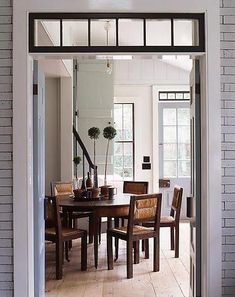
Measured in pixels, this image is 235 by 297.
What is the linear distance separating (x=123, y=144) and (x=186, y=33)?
4752 mm

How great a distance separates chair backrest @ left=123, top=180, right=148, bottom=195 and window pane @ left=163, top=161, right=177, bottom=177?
1854 mm

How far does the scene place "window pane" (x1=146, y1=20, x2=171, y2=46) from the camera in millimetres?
3250

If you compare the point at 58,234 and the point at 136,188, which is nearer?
the point at 58,234

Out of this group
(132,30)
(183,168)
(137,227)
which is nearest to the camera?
(132,30)

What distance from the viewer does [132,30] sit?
11.4 feet

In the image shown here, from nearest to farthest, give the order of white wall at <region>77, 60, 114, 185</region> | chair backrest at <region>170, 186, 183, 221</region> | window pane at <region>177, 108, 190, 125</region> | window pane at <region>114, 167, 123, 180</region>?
chair backrest at <region>170, 186, 183, 221</region>, white wall at <region>77, 60, 114, 185</region>, window pane at <region>114, 167, 123, 180</region>, window pane at <region>177, 108, 190, 125</region>

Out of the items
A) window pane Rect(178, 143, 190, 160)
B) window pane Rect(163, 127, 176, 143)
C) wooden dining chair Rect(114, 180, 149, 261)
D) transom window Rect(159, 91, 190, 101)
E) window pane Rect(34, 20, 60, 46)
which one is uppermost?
transom window Rect(159, 91, 190, 101)

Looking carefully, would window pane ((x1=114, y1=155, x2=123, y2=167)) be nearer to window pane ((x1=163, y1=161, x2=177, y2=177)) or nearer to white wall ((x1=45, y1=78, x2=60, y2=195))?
window pane ((x1=163, y1=161, x2=177, y2=177))

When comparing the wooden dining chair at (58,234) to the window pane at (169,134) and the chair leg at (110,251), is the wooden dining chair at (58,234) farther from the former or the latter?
the window pane at (169,134)

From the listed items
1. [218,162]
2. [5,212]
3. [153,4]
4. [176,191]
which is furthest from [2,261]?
[176,191]

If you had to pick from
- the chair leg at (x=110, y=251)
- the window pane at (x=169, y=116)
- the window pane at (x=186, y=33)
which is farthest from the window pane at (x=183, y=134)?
the window pane at (x=186, y=33)

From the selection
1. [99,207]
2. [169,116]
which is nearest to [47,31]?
[99,207]

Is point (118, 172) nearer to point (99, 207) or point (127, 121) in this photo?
point (127, 121)

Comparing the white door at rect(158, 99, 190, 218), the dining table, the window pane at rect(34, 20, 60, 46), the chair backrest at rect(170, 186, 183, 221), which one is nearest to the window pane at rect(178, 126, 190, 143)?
the white door at rect(158, 99, 190, 218)
